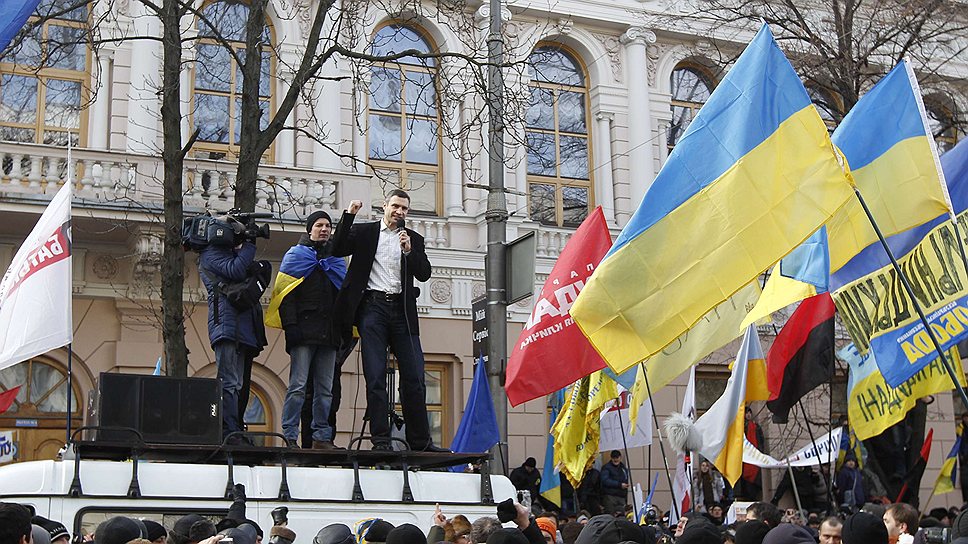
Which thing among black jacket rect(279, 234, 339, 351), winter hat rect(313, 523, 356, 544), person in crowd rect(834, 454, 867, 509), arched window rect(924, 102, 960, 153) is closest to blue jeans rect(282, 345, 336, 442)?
black jacket rect(279, 234, 339, 351)

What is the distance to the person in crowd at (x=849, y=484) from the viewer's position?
18812 millimetres

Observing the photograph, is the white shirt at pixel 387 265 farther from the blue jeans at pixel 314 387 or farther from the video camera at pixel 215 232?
the video camera at pixel 215 232

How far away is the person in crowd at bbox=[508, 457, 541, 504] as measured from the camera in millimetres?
17609

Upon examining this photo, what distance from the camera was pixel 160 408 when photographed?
7691 mm

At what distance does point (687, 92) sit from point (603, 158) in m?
2.49

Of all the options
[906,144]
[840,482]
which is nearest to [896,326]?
[906,144]

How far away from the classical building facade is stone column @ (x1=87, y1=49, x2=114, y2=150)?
0.08 ft

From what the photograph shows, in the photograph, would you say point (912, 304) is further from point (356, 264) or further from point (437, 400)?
point (437, 400)

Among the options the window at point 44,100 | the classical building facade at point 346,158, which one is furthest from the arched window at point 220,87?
the window at point 44,100

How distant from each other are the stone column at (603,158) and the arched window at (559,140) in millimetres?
193

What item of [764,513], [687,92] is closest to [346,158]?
[687,92]

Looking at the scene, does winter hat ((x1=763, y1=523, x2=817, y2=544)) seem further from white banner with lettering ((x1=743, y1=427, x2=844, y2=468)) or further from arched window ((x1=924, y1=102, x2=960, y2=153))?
arched window ((x1=924, y1=102, x2=960, y2=153))

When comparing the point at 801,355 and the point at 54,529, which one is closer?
the point at 54,529

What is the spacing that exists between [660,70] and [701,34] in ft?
3.38
